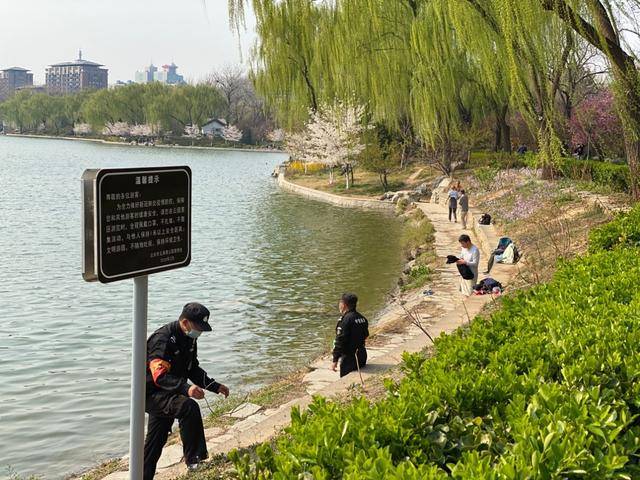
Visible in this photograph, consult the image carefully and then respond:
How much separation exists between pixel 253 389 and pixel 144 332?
20.0ft

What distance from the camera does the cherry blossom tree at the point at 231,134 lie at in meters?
100

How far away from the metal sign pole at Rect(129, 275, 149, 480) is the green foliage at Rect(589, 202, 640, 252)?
21.2 ft

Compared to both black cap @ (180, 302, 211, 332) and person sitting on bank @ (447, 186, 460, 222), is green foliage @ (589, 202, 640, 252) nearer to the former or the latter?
black cap @ (180, 302, 211, 332)

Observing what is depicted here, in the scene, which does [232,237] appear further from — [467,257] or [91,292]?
[467,257]

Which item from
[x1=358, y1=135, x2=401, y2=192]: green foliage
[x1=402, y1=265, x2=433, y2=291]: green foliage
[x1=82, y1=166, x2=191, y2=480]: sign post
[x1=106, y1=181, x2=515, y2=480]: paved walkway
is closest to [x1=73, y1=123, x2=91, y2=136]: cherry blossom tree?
[x1=358, y1=135, x2=401, y2=192]: green foliage

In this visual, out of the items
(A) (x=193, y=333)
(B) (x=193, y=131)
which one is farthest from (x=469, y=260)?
(B) (x=193, y=131)

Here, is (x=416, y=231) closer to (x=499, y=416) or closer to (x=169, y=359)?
(x=169, y=359)

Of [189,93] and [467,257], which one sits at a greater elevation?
[189,93]

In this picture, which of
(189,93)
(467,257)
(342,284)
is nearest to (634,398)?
(467,257)

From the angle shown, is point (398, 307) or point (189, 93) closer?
point (398, 307)

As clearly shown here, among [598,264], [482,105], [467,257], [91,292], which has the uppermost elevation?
[482,105]

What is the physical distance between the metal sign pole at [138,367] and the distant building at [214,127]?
9978 centimetres

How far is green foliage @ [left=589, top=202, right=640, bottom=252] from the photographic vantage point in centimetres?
852

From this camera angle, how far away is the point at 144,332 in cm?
337
